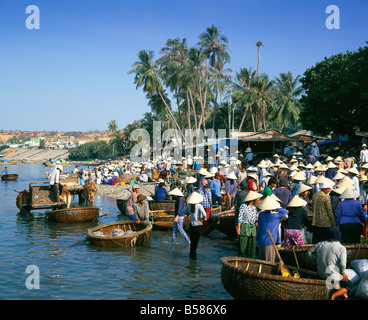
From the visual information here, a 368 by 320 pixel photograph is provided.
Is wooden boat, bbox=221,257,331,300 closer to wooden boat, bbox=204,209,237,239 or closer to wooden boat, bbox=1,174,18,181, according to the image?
wooden boat, bbox=204,209,237,239

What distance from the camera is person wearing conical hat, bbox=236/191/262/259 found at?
30.2 feet

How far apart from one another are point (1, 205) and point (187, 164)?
1573cm

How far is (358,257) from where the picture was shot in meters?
8.58

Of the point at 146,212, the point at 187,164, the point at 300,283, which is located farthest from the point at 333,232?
the point at 187,164

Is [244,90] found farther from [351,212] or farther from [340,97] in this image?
[351,212]

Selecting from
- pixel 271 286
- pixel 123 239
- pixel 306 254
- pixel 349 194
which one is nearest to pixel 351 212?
pixel 349 194

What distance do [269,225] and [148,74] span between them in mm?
46425

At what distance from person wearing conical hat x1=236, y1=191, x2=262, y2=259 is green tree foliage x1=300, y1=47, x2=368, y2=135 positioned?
1826 centimetres

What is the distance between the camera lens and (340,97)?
27.0 meters

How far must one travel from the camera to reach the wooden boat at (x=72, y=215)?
18188 millimetres

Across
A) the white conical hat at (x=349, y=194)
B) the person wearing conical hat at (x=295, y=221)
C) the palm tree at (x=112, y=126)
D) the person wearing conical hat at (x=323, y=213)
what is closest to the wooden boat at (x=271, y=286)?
the person wearing conical hat at (x=295, y=221)

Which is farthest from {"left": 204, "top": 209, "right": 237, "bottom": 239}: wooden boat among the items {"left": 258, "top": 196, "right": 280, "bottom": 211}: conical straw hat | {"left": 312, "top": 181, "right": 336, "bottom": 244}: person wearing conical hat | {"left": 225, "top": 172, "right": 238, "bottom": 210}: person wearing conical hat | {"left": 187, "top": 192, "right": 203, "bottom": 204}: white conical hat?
{"left": 258, "top": 196, "right": 280, "bottom": 211}: conical straw hat

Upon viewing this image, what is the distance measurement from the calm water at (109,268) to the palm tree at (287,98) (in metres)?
44.4

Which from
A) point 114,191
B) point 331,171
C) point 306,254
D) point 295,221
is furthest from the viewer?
point 114,191
